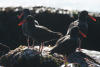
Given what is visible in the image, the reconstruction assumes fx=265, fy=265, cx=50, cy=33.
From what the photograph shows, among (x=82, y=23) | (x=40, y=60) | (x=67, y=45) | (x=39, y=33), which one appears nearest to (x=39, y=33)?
(x=39, y=33)

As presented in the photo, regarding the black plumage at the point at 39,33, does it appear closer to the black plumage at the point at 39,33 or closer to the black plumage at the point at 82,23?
the black plumage at the point at 39,33

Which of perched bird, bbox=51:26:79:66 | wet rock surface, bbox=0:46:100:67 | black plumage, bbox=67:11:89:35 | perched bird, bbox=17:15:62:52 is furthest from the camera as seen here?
black plumage, bbox=67:11:89:35

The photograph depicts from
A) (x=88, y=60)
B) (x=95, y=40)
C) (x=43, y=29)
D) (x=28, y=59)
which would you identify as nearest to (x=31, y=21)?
(x=43, y=29)

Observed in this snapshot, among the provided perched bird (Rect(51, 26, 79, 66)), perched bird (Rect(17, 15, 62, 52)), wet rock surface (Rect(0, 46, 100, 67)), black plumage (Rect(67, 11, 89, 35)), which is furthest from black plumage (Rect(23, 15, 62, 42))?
black plumage (Rect(67, 11, 89, 35))

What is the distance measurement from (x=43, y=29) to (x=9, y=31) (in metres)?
10.9

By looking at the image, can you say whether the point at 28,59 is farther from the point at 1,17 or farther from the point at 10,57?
the point at 1,17

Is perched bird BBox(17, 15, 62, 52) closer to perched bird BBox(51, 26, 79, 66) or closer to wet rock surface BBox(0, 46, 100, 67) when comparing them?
wet rock surface BBox(0, 46, 100, 67)

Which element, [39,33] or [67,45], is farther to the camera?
[39,33]

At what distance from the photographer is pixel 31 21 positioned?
1341 centimetres

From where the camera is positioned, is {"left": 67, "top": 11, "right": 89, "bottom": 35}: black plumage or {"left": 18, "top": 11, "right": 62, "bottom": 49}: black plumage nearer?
{"left": 18, "top": 11, "right": 62, "bottom": 49}: black plumage

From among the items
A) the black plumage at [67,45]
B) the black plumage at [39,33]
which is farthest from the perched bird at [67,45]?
the black plumage at [39,33]

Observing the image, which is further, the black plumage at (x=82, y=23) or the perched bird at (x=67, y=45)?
the black plumage at (x=82, y=23)

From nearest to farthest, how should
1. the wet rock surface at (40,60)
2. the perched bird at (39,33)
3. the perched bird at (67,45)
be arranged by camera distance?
the perched bird at (67,45) → the wet rock surface at (40,60) → the perched bird at (39,33)

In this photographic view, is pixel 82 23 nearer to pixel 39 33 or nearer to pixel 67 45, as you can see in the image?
pixel 39 33
